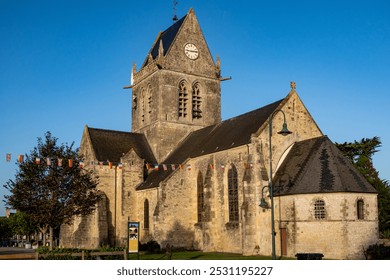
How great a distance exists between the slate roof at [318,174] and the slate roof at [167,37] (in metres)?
22.7

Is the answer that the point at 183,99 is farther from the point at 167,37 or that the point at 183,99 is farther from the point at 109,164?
the point at 109,164

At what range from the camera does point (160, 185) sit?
132 feet

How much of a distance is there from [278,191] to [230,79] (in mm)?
22094

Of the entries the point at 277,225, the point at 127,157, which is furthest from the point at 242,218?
the point at 127,157

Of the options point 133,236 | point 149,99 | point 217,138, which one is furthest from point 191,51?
point 133,236

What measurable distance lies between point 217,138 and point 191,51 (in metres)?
14.3

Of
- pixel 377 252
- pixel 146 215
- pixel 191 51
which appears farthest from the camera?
pixel 191 51

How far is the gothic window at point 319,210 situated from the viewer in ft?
102

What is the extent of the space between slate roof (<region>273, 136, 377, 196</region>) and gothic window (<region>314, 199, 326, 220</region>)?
746 mm

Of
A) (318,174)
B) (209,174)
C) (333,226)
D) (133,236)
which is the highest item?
(209,174)

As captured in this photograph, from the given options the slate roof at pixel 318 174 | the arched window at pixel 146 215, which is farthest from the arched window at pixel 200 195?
the slate roof at pixel 318 174

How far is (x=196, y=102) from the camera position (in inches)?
2042

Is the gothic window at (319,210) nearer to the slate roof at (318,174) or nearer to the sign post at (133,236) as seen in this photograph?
the slate roof at (318,174)

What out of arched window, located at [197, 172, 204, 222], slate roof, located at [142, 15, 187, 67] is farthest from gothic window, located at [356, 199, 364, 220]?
slate roof, located at [142, 15, 187, 67]
